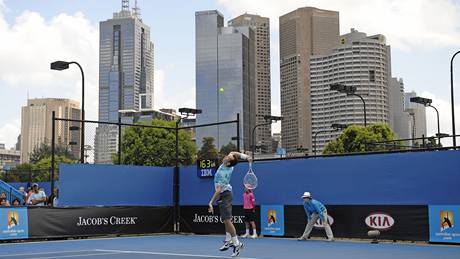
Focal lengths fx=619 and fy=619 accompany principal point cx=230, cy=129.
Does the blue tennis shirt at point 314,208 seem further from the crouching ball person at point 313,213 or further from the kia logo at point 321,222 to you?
the kia logo at point 321,222

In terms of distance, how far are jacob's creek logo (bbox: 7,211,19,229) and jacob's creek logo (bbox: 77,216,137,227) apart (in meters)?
2.03

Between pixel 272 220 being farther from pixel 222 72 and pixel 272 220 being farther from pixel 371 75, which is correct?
pixel 222 72

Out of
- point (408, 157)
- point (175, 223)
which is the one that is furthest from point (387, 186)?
point (175, 223)

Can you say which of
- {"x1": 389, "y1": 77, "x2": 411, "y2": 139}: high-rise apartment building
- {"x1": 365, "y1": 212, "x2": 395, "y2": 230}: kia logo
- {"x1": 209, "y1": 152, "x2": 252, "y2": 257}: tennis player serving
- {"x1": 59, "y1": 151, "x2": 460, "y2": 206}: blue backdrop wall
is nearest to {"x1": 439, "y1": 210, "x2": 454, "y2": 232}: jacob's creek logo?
{"x1": 59, "y1": 151, "x2": 460, "y2": 206}: blue backdrop wall

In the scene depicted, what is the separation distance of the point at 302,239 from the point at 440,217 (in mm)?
3971

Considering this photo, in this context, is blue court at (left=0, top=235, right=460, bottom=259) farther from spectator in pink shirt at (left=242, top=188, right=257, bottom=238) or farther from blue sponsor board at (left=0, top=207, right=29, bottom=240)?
spectator in pink shirt at (left=242, top=188, right=257, bottom=238)

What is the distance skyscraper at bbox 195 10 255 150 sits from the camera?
14900cm

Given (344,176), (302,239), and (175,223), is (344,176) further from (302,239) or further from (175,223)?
(175,223)

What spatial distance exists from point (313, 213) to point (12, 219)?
890 centimetres

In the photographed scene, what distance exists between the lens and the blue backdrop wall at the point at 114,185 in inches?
785

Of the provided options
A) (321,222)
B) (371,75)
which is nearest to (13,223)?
(321,222)

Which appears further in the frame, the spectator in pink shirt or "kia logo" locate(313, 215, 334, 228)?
the spectator in pink shirt

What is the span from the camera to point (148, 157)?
68188 millimetres

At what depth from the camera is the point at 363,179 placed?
17.5 m
